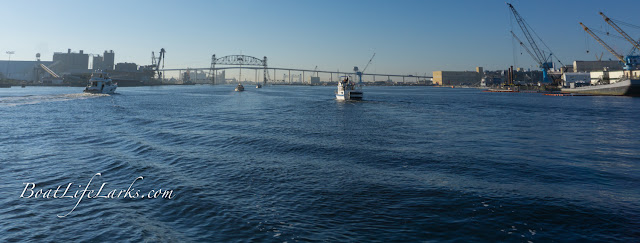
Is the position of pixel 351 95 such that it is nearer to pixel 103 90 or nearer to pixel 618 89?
pixel 618 89

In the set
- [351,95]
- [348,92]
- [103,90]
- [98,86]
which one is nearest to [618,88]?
[351,95]

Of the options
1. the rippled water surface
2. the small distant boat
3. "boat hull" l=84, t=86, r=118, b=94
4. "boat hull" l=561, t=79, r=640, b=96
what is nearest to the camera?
the rippled water surface

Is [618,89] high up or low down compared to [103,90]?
down

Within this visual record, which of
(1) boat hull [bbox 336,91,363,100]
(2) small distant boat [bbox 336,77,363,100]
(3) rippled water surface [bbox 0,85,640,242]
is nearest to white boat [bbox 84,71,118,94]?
(2) small distant boat [bbox 336,77,363,100]

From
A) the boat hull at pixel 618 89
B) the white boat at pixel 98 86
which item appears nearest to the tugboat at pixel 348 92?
the boat hull at pixel 618 89

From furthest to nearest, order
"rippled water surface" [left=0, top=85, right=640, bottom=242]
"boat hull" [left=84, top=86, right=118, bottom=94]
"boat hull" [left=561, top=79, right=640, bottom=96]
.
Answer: "boat hull" [left=84, top=86, right=118, bottom=94], "boat hull" [left=561, top=79, right=640, bottom=96], "rippled water surface" [left=0, top=85, right=640, bottom=242]

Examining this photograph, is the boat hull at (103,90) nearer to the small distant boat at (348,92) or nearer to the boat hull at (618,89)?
the small distant boat at (348,92)

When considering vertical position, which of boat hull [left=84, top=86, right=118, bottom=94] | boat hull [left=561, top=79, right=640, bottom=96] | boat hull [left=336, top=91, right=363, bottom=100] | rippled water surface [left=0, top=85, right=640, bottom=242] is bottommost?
rippled water surface [left=0, top=85, right=640, bottom=242]

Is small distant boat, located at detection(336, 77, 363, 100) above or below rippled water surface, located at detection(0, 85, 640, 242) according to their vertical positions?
above

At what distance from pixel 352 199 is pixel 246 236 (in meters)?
3.99

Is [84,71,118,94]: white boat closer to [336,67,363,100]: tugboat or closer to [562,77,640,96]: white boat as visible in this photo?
[336,67,363,100]: tugboat

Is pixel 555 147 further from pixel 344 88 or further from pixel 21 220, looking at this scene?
pixel 344 88

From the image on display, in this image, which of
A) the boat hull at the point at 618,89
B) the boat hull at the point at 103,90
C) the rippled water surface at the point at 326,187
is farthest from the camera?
the boat hull at the point at 103,90

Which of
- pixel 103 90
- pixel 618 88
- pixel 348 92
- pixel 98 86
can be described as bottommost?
pixel 348 92
